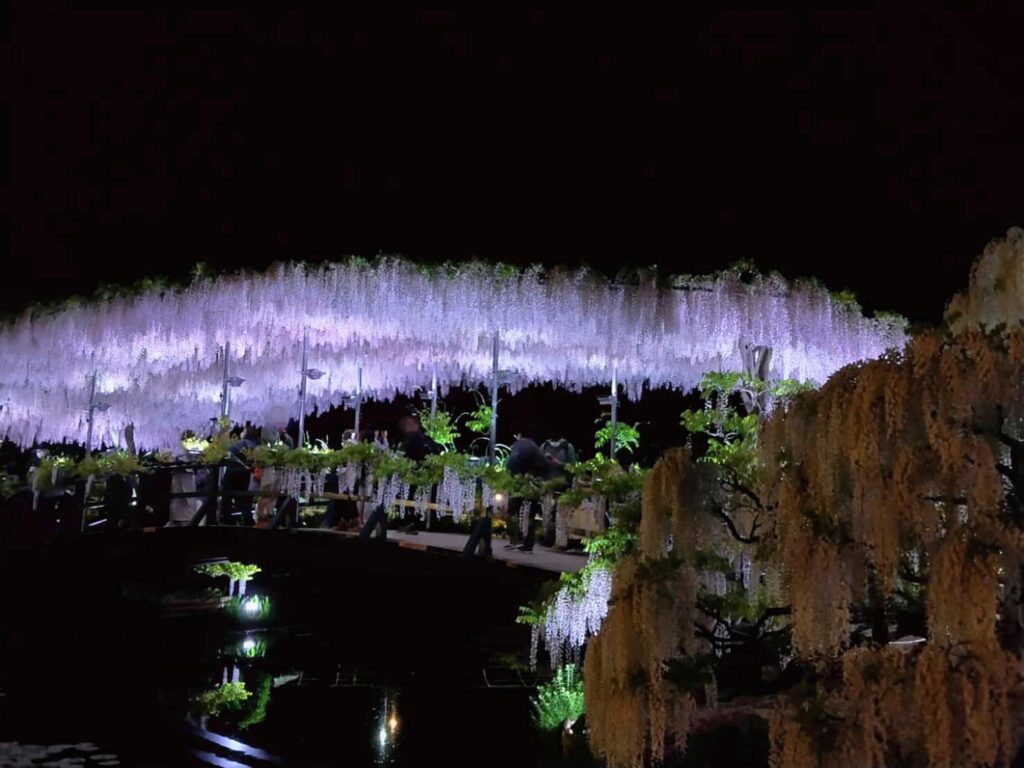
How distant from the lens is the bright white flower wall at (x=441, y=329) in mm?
12984

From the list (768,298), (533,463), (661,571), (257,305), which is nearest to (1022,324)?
(661,571)

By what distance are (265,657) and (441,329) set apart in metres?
5.09

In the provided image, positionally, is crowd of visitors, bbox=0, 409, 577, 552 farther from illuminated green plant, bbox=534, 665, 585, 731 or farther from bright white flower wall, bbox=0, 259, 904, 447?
illuminated green plant, bbox=534, 665, 585, 731

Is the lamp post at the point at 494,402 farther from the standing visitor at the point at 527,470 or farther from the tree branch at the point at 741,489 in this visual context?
the tree branch at the point at 741,489

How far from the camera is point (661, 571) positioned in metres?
4.59

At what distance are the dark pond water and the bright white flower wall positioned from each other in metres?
3.31

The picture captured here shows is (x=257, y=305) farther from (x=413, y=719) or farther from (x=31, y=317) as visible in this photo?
(x=413, y=719)

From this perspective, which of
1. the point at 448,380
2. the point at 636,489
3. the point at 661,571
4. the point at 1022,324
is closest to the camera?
the point at 1022,324

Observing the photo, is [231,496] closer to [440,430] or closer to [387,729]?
[440,430]

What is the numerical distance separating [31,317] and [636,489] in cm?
1098

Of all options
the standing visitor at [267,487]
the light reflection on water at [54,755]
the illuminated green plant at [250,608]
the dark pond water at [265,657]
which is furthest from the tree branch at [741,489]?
the illuminated green plant at [250,608]

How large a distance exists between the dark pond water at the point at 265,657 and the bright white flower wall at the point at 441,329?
331cm

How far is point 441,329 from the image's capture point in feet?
48.7

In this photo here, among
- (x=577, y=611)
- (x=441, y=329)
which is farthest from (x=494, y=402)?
(x=577, y=611)
